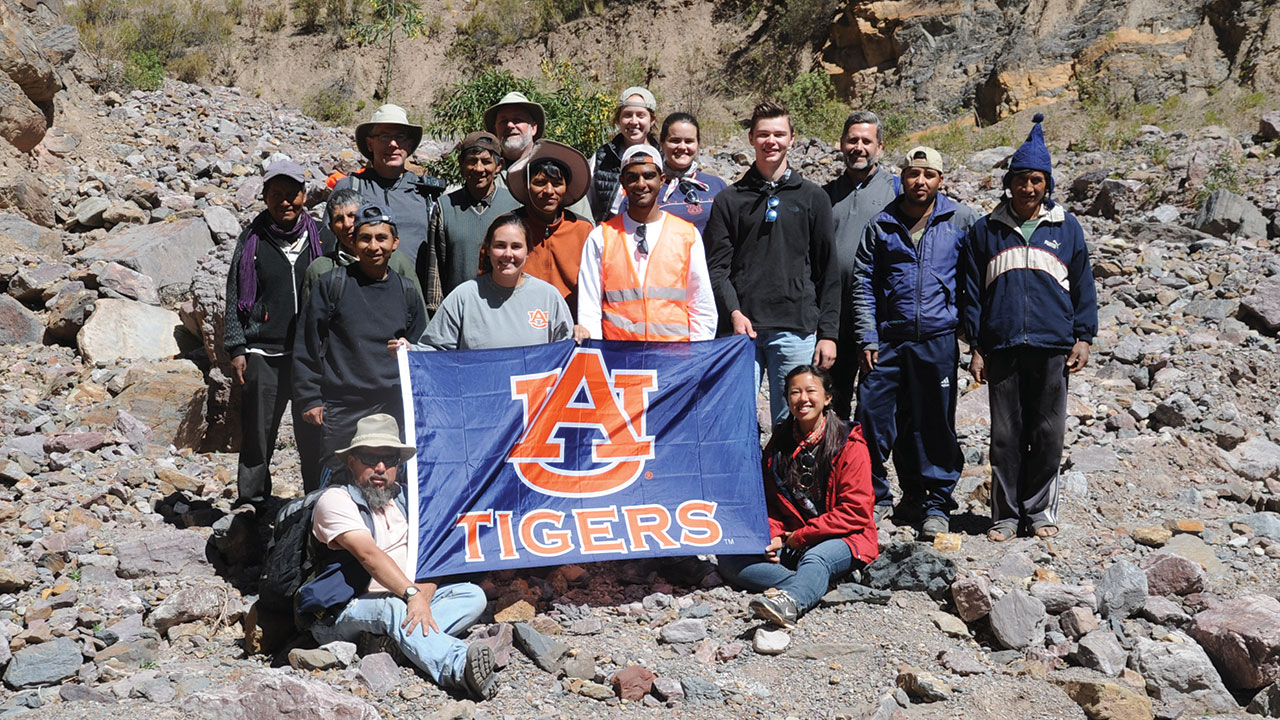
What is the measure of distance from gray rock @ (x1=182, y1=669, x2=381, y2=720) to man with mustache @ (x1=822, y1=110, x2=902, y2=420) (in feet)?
10.4

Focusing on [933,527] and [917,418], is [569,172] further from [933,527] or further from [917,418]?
[933,527]

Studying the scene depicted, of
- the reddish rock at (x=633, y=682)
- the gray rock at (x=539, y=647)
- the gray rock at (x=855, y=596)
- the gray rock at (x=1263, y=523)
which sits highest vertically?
the gray rock at (x=539, y=647)

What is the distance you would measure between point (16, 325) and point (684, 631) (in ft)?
24.6

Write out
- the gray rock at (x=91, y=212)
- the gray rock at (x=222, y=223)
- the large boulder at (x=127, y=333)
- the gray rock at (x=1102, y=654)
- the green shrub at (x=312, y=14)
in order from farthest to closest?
the green shrub at (x=312, y=14) → the gray rock at (x=91, y=212) → the gray rock at (x=222, y=223) → the large boulder at (x=127, y=333) → the gray rock at (x=1102, y=654)

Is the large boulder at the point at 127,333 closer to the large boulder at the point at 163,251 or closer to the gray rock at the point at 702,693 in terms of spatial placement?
the large boulder at the point at 163,251

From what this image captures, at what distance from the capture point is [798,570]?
479 cm

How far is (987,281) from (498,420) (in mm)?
2652

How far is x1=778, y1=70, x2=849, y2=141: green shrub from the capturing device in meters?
16.3

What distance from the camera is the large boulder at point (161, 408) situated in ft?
24.6

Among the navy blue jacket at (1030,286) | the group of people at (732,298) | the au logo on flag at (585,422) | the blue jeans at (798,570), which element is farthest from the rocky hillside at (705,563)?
the navy blue jacket at (1030,286)

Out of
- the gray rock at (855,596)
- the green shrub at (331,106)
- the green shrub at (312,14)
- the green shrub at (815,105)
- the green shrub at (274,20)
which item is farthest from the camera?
the green shrub at (274,20)

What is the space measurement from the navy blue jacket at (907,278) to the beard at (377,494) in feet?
8.38

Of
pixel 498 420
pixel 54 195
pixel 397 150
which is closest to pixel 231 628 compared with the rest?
pixel 498 420

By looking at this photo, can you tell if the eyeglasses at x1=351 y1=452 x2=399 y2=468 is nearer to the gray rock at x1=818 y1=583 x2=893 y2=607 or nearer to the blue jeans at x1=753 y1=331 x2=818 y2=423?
the blue jeans at x1=753 y1=331 x2=818 y2=423
